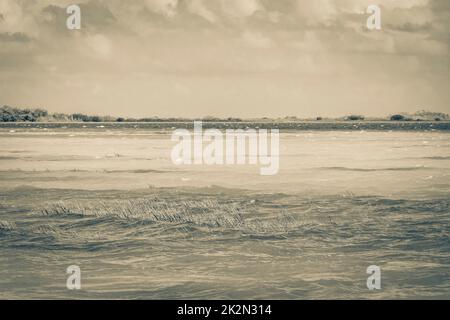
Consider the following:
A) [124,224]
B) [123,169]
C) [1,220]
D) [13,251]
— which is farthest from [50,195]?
[123,169]

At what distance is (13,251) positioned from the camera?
41.8 ft

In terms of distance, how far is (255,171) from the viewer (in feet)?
103

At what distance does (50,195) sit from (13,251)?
346 inches

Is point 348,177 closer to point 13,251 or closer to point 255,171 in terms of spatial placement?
point 255,171

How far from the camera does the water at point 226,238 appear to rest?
10219mm

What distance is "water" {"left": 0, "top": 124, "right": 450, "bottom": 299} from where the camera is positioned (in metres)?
10.2

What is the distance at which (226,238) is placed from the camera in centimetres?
1391

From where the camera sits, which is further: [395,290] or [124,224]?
[124,224]

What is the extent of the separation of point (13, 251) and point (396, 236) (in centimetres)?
923

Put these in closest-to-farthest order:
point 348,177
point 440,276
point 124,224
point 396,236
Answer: point 440,276
point 396,236
point 124,224
point 348,177
